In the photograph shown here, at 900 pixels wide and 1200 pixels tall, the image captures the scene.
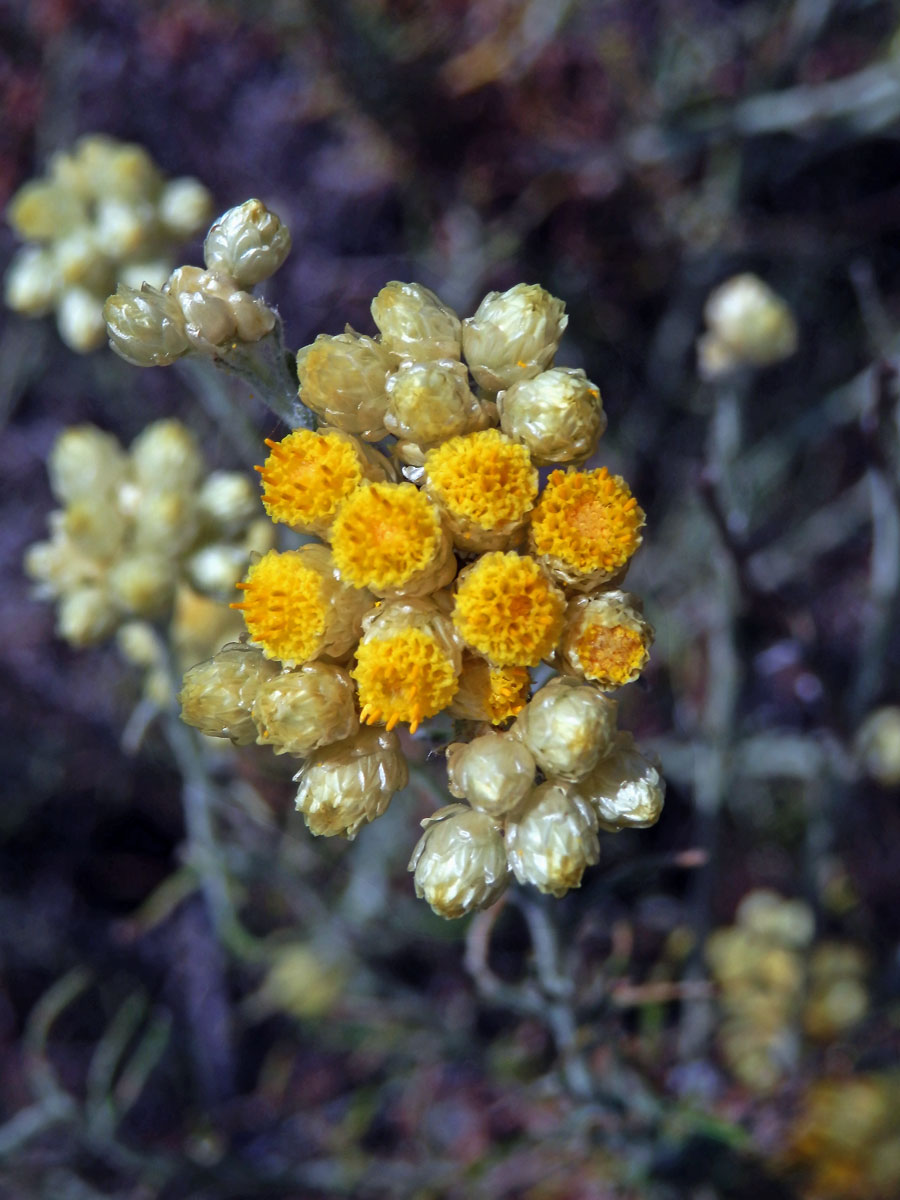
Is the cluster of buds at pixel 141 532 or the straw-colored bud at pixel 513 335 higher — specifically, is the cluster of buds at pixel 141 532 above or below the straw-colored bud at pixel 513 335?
below

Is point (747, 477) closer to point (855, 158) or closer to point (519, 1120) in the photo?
point (855, 158)

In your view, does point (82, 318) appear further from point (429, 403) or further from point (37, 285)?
point (429, 403)

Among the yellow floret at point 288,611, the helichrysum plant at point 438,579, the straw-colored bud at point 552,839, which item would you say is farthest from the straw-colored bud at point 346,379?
the straw-colored bud at point 552,839

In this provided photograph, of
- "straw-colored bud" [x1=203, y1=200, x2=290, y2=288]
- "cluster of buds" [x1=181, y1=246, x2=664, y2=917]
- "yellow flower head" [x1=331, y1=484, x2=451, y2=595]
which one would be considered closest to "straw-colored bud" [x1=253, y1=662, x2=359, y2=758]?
"cluster of buds" [x1=181, y1=246, x2=664, y2=917]

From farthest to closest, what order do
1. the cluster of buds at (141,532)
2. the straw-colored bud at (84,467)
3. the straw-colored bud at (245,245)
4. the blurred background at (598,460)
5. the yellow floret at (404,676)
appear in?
the blurred background at (598,460) → the straw-colored bud at (84,467) → the cluster of buds at (141,532) → the straw-colored bud at (245,245) → the yellow floret at (404,676)

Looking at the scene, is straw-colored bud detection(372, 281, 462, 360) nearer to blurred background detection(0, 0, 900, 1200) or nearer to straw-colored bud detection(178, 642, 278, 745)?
straw-colored bud detection(178, 642, 278, 745)

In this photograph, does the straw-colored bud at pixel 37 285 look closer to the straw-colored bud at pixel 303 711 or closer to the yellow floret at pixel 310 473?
the yellow floret at pixel 310 473

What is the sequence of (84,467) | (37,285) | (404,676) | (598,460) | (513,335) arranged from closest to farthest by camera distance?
(404,676), (513,335), (84,467), (37,285), (598,460)

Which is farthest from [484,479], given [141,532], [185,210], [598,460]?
[598,460]
